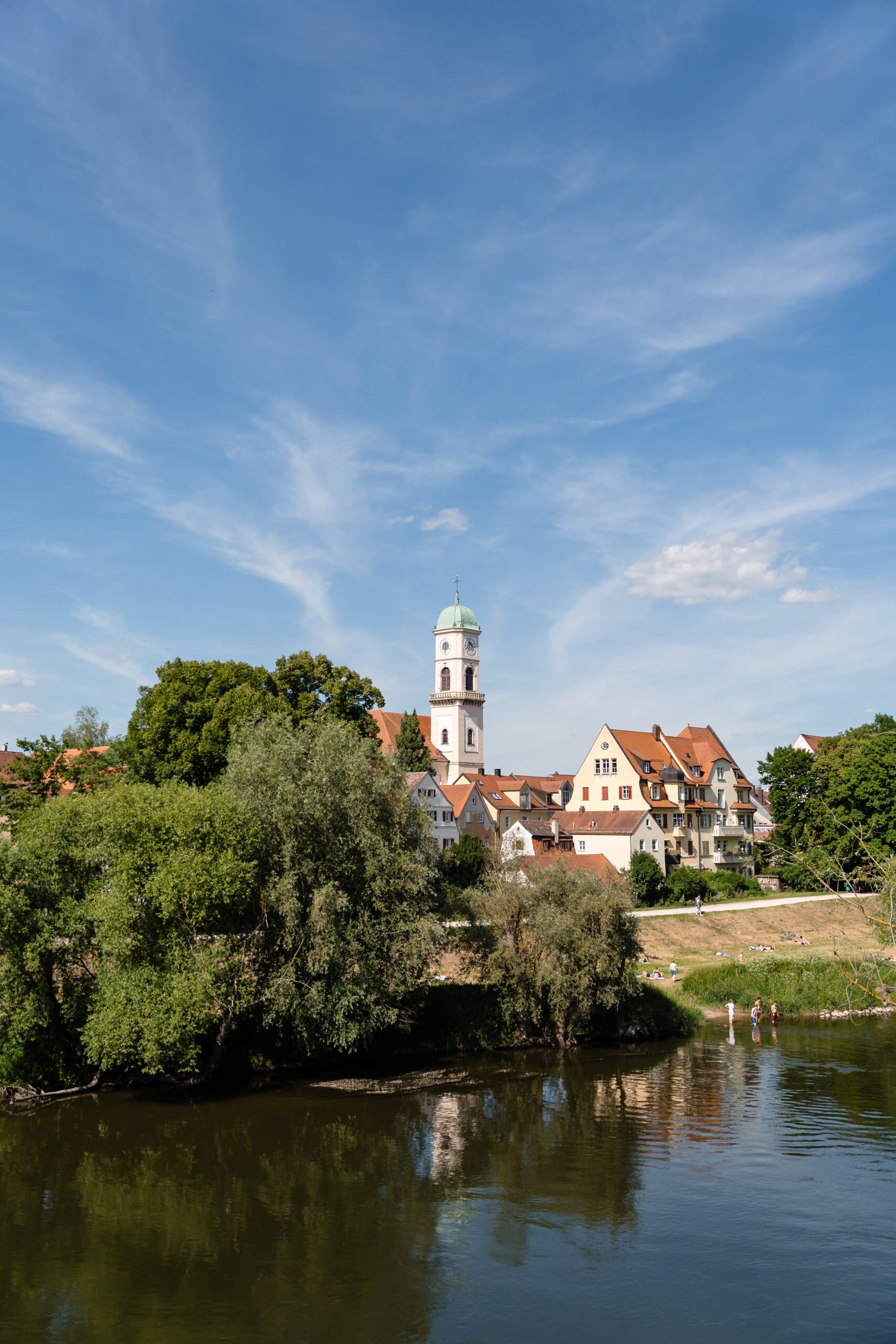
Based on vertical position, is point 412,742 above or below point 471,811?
above

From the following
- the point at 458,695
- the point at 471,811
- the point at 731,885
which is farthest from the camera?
the point at 458,695

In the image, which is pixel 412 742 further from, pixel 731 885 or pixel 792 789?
pixel 792 789

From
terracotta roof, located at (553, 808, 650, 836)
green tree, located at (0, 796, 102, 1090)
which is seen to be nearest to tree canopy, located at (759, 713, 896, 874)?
terracotta roof, located at (553, 808, 650, 836)

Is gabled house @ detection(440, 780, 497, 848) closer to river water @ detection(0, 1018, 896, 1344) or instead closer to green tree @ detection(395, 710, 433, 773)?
green tree @ detection(395, 710, 433, 773)

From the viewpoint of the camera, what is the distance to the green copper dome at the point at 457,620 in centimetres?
11412

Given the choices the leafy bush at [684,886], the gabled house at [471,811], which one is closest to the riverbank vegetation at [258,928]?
→ the leafy bush at [684,886]

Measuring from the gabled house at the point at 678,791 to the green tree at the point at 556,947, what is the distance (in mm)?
42529

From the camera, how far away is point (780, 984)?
50.1m

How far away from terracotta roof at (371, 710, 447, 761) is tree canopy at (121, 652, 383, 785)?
3830 centimetres

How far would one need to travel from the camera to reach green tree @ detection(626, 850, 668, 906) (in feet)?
239

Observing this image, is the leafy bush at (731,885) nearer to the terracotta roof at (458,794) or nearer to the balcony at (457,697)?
the terracotta roof at (458,794)

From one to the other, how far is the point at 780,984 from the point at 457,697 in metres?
64.4

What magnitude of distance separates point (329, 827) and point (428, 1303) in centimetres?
1824

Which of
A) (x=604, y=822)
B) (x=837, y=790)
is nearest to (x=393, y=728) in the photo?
(x=604, y=822)
